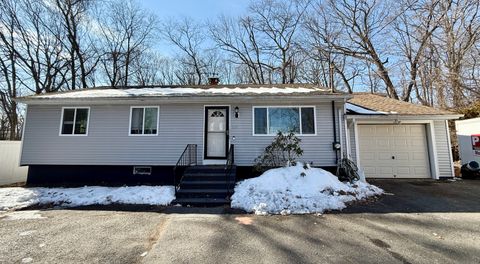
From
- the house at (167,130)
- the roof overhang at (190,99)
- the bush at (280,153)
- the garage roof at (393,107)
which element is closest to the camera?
the bush at (280,153)

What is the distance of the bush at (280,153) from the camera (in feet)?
26.9

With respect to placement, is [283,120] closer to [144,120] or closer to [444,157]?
[144,120]

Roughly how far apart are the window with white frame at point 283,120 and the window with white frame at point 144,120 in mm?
3813

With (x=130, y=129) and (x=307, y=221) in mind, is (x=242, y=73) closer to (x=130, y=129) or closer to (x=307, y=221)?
(x=130, y=129)

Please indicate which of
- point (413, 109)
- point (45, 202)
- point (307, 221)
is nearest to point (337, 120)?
point (413, 109)

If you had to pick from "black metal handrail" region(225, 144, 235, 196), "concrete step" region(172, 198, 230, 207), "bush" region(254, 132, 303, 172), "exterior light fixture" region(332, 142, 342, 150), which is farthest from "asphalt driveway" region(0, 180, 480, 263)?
"bush" region(254, 132, 303, 172)

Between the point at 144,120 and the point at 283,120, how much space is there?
5276 mm

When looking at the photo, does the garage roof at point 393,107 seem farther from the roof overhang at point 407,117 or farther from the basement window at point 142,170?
the basement window at point 142,170

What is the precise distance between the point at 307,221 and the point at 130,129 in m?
7.13

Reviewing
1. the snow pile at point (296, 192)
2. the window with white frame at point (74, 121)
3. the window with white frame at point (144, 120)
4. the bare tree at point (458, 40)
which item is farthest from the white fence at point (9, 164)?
the bare tree at point (458, 40)

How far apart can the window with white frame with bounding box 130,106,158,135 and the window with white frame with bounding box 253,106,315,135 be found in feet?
12.5

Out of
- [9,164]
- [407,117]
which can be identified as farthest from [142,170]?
[407,117]

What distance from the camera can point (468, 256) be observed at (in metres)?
3.44

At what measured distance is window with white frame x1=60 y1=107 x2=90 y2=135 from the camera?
9.07 m
